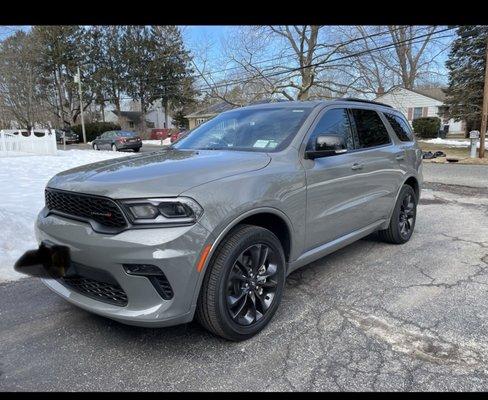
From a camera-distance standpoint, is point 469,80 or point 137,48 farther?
point 137,48

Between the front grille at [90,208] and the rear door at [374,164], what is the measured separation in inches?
100

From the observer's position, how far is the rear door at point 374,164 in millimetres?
4258

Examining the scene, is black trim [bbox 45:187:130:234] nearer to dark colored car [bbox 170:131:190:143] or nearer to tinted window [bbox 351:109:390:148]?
dark colored car [bbox 170:131:190:143]

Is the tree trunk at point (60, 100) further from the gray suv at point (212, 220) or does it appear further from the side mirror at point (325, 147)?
the side mirror at point (325, 147)

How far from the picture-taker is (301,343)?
9.65 ft

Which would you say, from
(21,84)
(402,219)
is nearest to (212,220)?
(402,219)

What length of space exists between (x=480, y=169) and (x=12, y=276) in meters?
14.8

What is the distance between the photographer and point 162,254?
7.95 feet

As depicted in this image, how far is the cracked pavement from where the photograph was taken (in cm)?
252

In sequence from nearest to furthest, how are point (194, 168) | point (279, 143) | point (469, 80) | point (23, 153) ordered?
point (194, 168), point (279, 143), point (23, 153), point (469, 80)

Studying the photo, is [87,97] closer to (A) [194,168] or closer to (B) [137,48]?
(B) [137,48]

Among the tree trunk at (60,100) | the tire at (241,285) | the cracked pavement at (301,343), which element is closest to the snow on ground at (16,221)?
the cracked pavement at (301,343)
